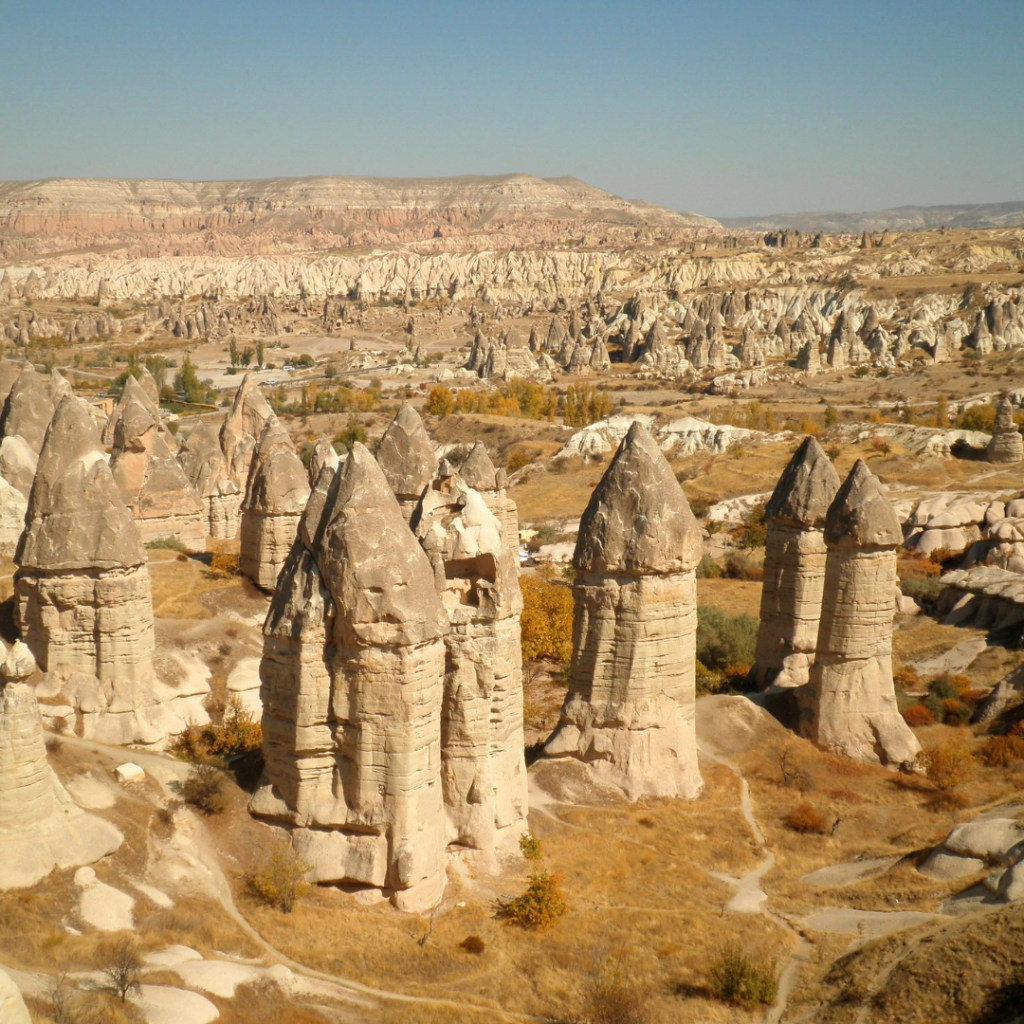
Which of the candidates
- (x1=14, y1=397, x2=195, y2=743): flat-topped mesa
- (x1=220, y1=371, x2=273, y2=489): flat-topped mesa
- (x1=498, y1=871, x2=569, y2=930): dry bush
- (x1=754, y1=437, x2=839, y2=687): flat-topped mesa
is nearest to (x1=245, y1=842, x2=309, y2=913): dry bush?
(x1=498, y1=871, x2=569, y2=930): dry bush

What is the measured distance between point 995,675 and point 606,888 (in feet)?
37.4

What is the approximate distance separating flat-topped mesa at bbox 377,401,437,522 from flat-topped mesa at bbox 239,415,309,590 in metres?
2.21

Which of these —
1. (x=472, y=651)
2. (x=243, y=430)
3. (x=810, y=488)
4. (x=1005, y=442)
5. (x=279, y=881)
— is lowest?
(x=279, y=881)

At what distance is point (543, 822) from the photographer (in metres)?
14.4

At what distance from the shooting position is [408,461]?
65.6ft

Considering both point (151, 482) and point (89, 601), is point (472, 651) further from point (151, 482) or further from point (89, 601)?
point (151, 482)

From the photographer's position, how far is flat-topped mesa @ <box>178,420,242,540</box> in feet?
93.8

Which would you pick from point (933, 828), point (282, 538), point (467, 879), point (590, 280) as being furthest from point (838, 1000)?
point (590, 280)

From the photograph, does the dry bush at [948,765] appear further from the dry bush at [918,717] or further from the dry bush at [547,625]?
the dry bush at [547,625]

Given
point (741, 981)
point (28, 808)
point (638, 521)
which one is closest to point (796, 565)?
point (638, 521)

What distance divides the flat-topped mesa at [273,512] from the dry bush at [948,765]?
12037mm

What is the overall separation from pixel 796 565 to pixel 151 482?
48.4 ft

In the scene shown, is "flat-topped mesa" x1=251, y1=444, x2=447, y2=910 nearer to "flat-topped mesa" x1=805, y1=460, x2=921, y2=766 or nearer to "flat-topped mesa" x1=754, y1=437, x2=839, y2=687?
"flat-topped mesa" x1=805, y1=460, x2=921, y2=766

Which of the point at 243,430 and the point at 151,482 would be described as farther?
the point at 243,430
